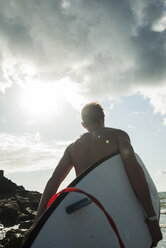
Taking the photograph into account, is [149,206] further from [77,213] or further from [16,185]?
[16,185]

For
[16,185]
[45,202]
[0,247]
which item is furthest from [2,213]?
[16,185]

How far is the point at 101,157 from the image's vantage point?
270cm

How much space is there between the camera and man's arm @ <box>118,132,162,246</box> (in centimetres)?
241

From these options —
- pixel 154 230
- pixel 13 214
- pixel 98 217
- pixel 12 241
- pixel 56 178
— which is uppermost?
pixel 56 178

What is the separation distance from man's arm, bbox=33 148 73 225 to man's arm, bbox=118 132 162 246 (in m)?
0.75

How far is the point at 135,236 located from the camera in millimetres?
2357

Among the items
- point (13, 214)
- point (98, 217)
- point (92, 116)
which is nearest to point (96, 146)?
point (92, 116)

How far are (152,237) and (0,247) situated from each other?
6.39m

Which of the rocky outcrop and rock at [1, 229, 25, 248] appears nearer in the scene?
rock at [1, 229, 25, 248]

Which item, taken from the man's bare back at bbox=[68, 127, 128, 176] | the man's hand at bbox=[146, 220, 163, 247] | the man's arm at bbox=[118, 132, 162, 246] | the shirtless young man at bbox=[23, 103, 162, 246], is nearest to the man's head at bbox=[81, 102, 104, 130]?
the shirtless young man at bbox=[23, 103, 162, 246]

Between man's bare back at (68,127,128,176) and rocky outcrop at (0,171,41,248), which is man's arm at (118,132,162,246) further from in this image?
rocky outcrop at (0,171,41,248)

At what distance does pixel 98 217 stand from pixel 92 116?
1.31 metres

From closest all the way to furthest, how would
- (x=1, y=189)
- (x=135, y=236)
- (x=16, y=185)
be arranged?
(x=135, y=236) → (x=1, y=189) → (x=16, y=185)

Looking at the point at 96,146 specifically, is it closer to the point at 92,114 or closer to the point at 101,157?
the point at 101,157
